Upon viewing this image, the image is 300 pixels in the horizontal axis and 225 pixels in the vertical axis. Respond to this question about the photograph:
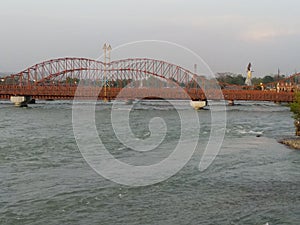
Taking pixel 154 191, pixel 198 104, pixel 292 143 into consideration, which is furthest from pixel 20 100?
pixel 154 191

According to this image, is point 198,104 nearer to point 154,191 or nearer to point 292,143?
point 292,143

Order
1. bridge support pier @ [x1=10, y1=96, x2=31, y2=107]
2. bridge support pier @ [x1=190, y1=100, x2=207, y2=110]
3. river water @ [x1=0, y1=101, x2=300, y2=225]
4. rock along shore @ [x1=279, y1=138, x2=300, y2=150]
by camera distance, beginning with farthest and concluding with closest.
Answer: bridge support pier @ [x1=10, y1=96, x2=31, y2=107] → bridge support pier @ [x1=190, y1=100, x2=207, y2=110] → rock along shore @ [x1=279, y1=138, x2=300, y2=150] → river water @ [x1=0, y1=101, x2=300, y2=225]

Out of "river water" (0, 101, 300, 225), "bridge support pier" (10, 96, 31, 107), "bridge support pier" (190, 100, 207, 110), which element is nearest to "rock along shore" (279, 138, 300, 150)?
"river water" (0, 101, 300, 225)

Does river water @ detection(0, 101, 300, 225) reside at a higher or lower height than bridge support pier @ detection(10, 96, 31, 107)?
lower

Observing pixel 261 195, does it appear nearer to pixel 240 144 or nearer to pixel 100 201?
pixel 100 201

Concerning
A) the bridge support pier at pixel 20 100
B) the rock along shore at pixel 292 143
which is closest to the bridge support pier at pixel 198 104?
the bridge support pier at pixel 20 100

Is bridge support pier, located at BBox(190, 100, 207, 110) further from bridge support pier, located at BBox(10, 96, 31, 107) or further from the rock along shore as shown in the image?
the rock along shore

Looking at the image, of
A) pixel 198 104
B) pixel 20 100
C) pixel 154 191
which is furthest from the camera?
pixel 20 100

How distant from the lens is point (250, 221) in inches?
672

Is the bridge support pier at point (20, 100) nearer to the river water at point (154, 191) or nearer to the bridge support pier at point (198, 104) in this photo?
the bridge support pier at point (198, 104)

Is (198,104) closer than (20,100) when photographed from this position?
Yes

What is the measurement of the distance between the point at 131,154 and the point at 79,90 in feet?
252

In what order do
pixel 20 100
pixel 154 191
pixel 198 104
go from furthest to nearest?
pixel 20 100
pixel 198 104
pixel 154 191

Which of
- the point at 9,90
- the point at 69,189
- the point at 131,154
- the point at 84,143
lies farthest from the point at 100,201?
the point at 9,90
